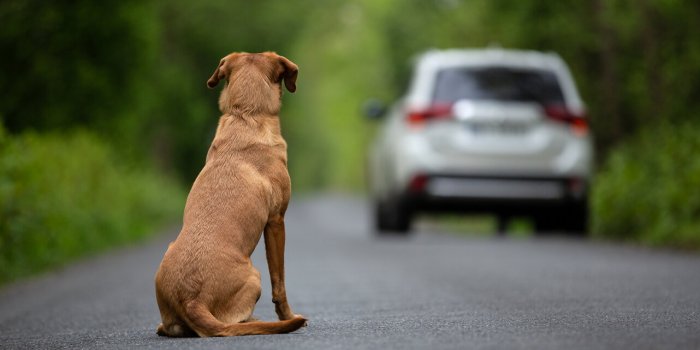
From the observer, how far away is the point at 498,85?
558 inches

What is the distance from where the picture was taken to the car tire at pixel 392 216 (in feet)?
48.8

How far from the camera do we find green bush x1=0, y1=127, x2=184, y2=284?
1174cm

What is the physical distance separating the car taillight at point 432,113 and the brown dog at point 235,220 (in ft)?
22.5

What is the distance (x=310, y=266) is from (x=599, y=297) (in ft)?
14.2

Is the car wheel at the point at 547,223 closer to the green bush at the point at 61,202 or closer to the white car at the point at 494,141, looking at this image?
the white car at the point at 494,141

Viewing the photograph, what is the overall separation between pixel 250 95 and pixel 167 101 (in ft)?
80.0

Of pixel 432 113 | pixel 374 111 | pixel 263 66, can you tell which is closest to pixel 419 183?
pixel 432 113

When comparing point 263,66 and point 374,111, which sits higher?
point 374,111

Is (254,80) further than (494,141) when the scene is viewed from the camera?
No

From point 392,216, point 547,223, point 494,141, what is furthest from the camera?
point 547,223

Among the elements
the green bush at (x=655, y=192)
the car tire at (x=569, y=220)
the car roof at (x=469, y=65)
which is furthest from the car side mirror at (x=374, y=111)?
the green bush at (x=655, y=192)

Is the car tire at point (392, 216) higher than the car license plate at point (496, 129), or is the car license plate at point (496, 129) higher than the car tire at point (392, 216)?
the car license plate at point (496, 129)

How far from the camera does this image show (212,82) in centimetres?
721

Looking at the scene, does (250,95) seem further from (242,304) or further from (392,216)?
(392,216)
